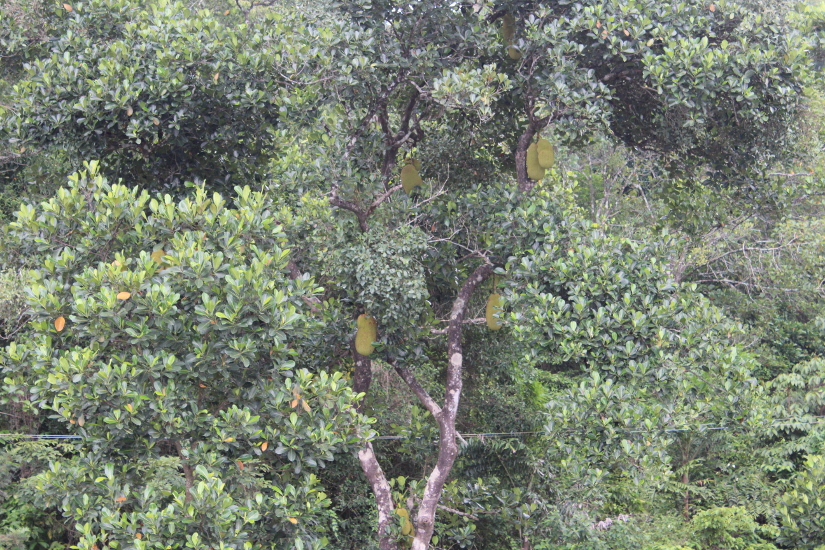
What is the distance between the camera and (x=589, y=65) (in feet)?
21.6

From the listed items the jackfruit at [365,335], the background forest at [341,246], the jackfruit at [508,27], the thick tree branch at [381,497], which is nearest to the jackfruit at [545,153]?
the background forest at [341,246]

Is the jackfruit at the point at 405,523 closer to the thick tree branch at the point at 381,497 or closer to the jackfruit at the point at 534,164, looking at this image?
the thick tree branch at the point at 381,497

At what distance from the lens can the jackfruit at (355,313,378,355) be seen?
6.21 meters

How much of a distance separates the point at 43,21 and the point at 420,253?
13.1 ft

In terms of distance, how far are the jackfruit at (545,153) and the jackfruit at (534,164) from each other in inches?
2.3

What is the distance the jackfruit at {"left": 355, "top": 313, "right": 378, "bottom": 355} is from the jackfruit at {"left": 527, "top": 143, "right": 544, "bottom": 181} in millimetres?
1802

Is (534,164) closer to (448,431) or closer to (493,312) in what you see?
(493,312)

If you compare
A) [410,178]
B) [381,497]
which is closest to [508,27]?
[410,178]

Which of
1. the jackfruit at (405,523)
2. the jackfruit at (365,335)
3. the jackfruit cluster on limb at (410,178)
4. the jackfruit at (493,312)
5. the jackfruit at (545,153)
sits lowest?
the jackfruit at (405,523)

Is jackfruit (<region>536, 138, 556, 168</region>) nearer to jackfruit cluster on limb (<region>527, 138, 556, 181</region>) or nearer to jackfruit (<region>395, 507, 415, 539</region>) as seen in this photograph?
jackfruit cluster on limb (<region>527, 138, 556, 181</region>)

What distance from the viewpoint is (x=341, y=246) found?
660 centimetres

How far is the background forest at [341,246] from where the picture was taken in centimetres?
448

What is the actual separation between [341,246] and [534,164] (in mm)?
1767

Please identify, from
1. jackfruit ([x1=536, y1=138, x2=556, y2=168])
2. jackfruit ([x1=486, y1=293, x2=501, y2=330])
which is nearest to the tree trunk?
jackfruit ([x1=486, y1=293, x2=501, y2=330])
